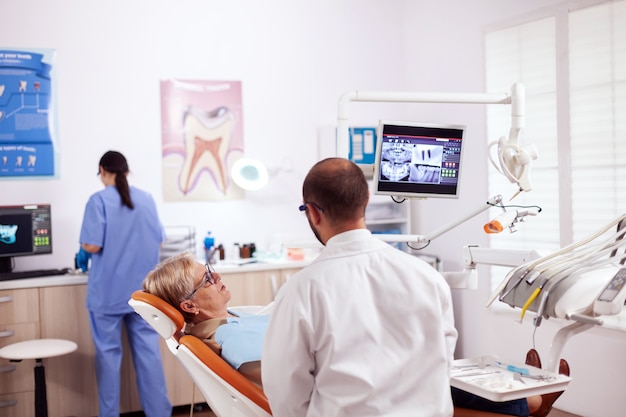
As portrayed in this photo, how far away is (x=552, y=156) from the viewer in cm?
382

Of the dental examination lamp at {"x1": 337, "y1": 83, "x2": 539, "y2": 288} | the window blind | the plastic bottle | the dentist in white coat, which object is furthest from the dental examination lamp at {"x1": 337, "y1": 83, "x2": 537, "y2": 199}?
the plastic bottle

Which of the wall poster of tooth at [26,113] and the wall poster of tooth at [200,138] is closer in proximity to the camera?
the wall poster of tooth at [26,113]

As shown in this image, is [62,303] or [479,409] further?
[62,303]

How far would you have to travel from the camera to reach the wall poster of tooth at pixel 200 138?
13.9 ft

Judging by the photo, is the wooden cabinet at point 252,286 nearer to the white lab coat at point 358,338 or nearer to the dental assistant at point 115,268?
the dental assistant at point 115,268

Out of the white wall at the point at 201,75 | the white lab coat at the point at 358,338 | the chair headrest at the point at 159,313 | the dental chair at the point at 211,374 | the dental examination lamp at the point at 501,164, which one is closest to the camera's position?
the white lab coat at the point at 358,338

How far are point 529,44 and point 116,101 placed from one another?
7.37ft

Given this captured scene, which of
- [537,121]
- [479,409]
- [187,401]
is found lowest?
[187,401]

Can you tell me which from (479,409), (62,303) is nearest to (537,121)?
(479,409)

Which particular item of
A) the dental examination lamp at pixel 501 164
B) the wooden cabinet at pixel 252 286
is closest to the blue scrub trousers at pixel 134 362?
the wooden cabinet at pixel 252 286

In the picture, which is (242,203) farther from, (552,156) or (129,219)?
(552,156)

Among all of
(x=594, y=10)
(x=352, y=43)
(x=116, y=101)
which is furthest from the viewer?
(x=352, y=43)

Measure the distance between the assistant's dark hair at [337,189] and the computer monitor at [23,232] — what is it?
2527 millimetres

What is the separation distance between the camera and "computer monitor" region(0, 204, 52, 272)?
374 cm
